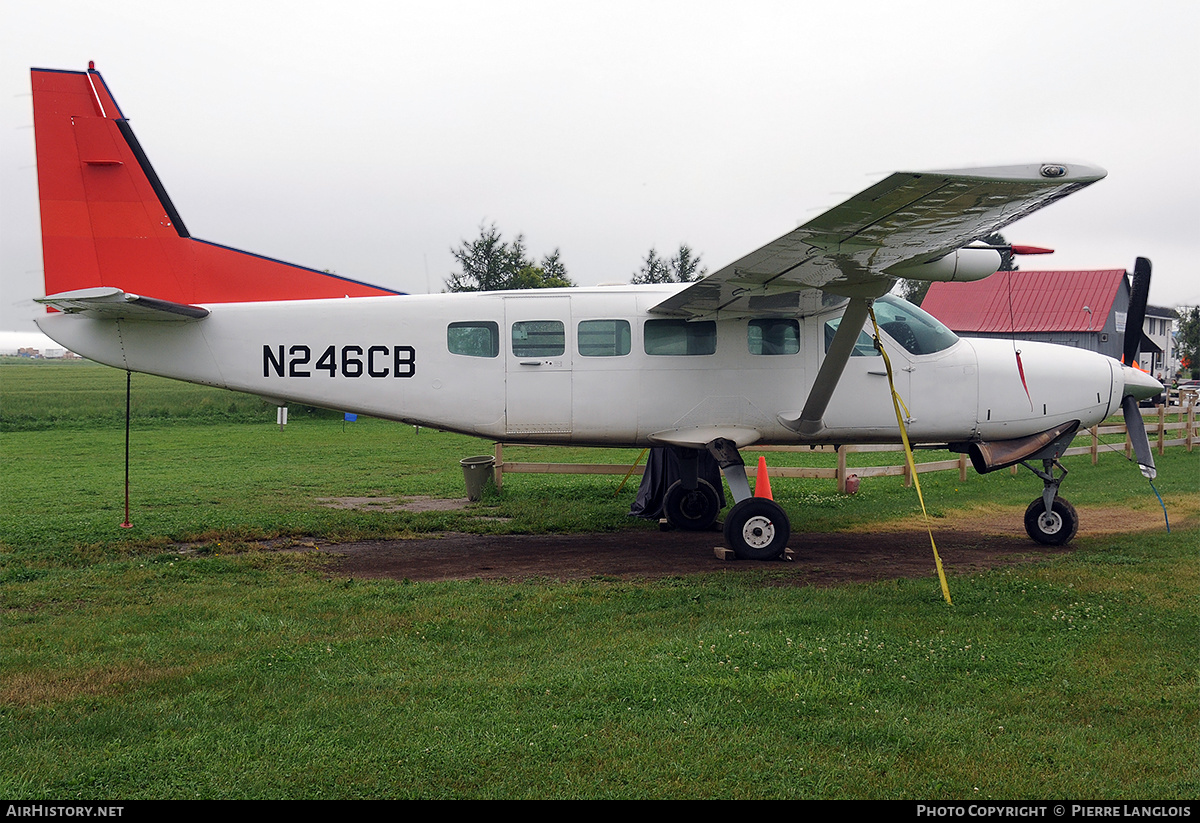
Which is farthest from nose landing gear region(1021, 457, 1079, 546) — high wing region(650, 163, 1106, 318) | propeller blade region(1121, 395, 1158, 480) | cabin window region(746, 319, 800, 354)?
high wing region(650, 163, 1106, 318)

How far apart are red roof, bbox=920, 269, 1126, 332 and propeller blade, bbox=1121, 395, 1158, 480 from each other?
30.4 meters

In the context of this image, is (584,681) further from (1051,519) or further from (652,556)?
(1051,519)

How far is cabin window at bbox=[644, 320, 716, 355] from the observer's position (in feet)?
33.3

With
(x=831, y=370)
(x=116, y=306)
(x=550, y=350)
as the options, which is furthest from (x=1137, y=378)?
(x=116, y=306)

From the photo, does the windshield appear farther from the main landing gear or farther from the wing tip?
the wing tip

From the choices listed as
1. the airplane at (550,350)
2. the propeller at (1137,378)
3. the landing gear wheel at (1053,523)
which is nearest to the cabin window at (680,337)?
the airplane at (550,350)

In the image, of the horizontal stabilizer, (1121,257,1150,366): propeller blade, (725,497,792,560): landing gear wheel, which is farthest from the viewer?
(1121,257,1150,366): propeller blade

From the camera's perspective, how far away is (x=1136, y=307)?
11.3m

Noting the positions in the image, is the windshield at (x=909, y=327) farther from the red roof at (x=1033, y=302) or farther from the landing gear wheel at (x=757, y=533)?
the red roof at (x=1033, y=302)

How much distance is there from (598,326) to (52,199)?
19.8 feet

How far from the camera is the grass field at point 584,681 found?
4281mm

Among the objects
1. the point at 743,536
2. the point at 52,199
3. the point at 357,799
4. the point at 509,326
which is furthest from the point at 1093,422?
the point at 52,199

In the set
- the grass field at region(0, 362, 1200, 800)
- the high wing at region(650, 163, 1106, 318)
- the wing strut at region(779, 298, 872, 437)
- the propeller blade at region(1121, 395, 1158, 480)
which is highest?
the high wing at region(650, 163, 1106, 318)

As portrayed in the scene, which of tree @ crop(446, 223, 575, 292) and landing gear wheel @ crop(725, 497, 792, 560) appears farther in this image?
tree @ crop(446, 223, 575, 292)
